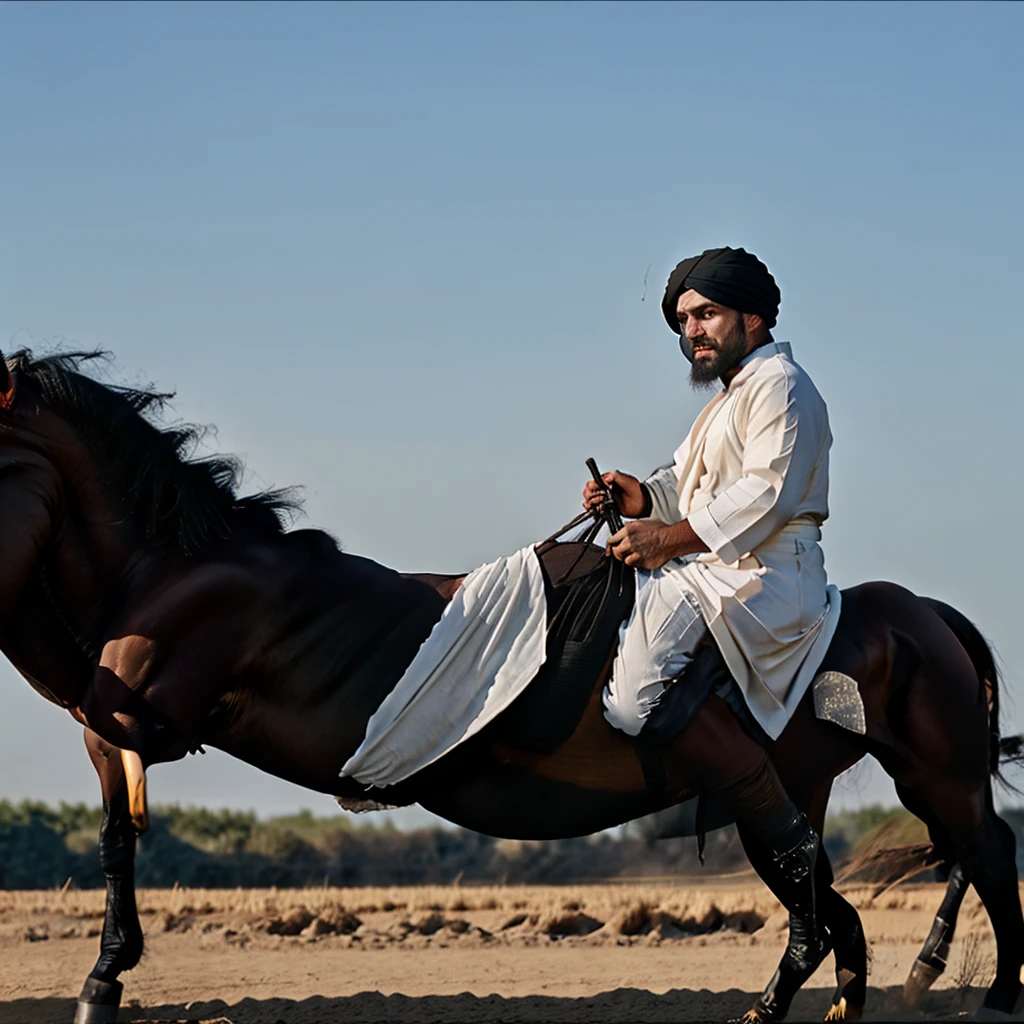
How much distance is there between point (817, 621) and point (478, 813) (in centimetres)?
156

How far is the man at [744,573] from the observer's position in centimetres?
522

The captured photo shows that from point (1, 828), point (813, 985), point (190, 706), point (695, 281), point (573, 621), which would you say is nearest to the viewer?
point (190, 706)

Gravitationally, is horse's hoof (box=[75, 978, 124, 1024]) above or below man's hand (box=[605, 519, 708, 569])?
below

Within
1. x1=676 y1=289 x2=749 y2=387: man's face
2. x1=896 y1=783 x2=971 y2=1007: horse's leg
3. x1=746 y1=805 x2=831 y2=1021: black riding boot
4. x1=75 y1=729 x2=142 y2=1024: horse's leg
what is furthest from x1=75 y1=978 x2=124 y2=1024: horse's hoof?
x1=896 y1=783 x2=971 y2=1007: horse's leg

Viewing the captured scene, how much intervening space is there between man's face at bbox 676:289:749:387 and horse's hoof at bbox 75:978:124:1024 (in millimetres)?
3370

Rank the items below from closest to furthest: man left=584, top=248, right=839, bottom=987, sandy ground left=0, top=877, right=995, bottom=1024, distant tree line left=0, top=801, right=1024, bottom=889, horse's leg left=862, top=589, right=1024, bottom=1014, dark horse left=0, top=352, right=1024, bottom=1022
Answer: dark horse left=0, top=352, right=1024, bottom=1022 → man left=584, top=248, right=839, bottom=987 → horse's leg left=862, top=589, right=1024, bottom=1014 → sandy ground left=0, top=877, right=995, bottom=1024 → distant tree line left=0, top=801, right=1024, bottom=889

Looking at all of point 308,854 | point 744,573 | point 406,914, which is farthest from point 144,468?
point 308,854

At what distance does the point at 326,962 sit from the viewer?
8312 millimetres

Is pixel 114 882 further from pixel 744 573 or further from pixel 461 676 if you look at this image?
pixel 744 573

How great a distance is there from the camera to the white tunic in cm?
533

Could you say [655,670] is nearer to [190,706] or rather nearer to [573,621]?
[573,621]

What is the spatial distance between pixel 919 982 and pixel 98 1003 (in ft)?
13.1

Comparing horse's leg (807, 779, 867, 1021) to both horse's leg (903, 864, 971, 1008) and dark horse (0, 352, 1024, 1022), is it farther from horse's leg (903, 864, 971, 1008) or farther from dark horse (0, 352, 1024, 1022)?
dark horse (0, 352, 1024, 1022)

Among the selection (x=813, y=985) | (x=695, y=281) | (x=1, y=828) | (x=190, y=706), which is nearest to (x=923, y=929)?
(x=813, y=985)
